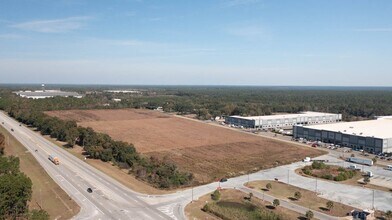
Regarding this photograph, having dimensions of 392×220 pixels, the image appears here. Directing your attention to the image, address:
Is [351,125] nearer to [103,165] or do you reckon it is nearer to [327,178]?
[327,178]

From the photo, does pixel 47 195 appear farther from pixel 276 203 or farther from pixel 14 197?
pixel 276 203

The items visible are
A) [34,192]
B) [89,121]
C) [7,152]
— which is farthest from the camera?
[89,121]

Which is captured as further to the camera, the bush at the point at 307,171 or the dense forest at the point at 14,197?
the bush at the point at 307,171

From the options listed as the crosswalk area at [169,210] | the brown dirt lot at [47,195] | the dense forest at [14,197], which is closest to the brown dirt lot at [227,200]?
the crosswalk area at [169,210]

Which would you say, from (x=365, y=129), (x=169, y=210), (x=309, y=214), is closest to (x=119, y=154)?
(x=169, y=210)

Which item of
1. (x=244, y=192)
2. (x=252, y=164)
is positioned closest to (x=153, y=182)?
(x=244, y=192)

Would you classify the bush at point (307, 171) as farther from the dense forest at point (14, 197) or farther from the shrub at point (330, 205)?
the dense forest at point (14, 197)

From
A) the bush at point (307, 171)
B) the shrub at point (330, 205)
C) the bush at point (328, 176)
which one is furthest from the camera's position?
the bush at point (307, 171)
